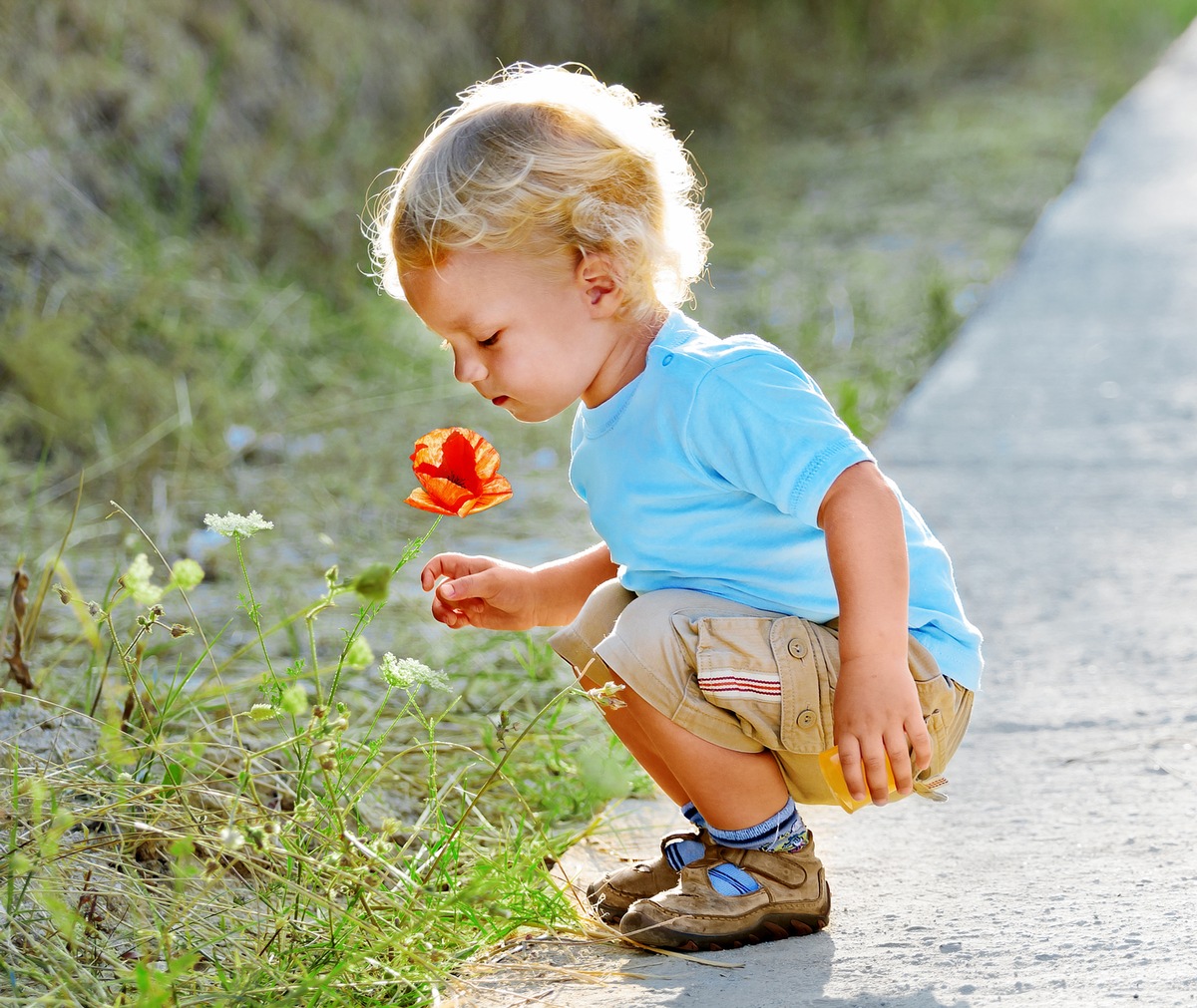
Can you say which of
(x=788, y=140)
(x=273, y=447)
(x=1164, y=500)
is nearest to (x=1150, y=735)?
(x=1164, y=500)

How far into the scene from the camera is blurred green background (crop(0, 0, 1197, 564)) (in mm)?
3914

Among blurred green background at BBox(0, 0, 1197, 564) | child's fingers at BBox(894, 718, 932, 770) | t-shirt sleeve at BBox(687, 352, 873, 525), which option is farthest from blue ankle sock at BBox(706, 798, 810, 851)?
blurred green background at BBox(0, 0, 1197, 564)

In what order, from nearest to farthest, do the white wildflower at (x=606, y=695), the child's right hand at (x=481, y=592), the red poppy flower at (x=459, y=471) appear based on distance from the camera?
the white wildflower at (x=606, y=695)
the red poppy flower at (x=459, y=471)
the child's right hand at (x=481, y=592)

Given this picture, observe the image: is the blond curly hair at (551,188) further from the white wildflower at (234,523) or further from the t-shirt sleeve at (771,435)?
the white wildflower at (234,523)

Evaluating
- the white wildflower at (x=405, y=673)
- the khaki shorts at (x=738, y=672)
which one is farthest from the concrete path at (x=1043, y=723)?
the white wildflower at (x=405, y=673)

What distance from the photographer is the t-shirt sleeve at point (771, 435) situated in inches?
66.4

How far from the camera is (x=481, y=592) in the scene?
79.2 inches

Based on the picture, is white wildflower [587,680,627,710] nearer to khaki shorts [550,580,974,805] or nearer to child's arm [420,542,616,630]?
khaki shorts [550,580,974,805]

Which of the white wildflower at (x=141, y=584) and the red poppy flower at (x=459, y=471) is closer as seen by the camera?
the white wildflower at (x=141, y=584)

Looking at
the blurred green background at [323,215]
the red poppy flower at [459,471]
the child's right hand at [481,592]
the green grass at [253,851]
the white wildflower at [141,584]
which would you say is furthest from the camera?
the blurred green background at [323,215]

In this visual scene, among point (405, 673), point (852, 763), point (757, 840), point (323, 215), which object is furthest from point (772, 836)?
point (323, 215)

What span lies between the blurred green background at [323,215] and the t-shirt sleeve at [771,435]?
1.14m

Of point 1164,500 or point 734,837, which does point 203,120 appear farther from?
point 734,837

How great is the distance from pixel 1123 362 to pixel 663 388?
9.82 ft
